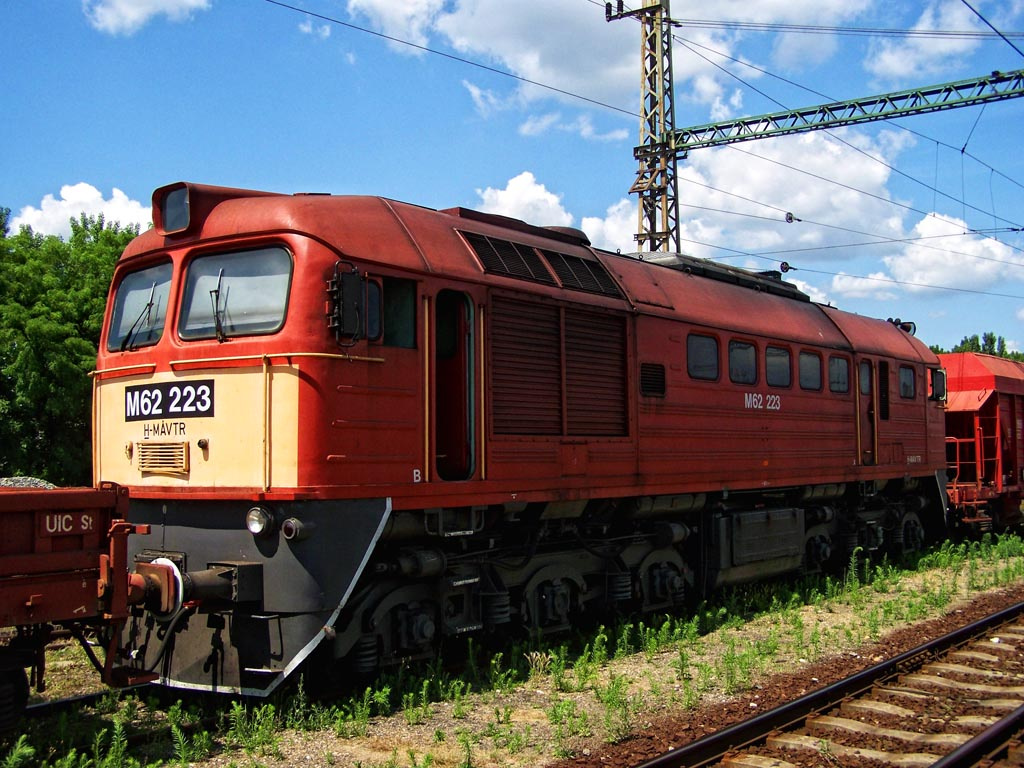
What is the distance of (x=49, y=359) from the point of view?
1667 cm

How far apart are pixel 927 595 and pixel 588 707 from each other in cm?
665

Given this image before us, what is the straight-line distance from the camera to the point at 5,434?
1702 cm

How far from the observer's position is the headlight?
6934 millimetres

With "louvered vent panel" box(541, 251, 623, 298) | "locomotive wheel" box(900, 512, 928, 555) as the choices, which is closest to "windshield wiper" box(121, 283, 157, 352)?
"louvered vent panel" box(541, 251, 623, 298)

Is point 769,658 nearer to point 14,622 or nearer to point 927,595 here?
point 927,595

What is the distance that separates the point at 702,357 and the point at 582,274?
2.20m

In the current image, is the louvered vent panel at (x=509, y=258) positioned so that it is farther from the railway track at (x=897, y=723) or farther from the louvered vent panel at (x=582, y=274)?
the railway track at (x=897, y=723)

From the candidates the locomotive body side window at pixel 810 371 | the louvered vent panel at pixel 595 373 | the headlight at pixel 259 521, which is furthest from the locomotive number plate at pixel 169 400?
the locomotive body side window at pixel 810 371

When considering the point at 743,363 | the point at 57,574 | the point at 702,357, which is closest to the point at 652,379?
the point at 702,357

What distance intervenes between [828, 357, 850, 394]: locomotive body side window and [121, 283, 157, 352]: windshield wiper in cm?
928

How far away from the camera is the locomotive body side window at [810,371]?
1297 centimetres

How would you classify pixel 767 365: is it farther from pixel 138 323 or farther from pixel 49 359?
pixel 49 359

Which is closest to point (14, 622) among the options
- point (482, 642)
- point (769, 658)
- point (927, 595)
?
point (482, 642)

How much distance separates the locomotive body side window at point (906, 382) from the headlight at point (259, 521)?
11695 mm
